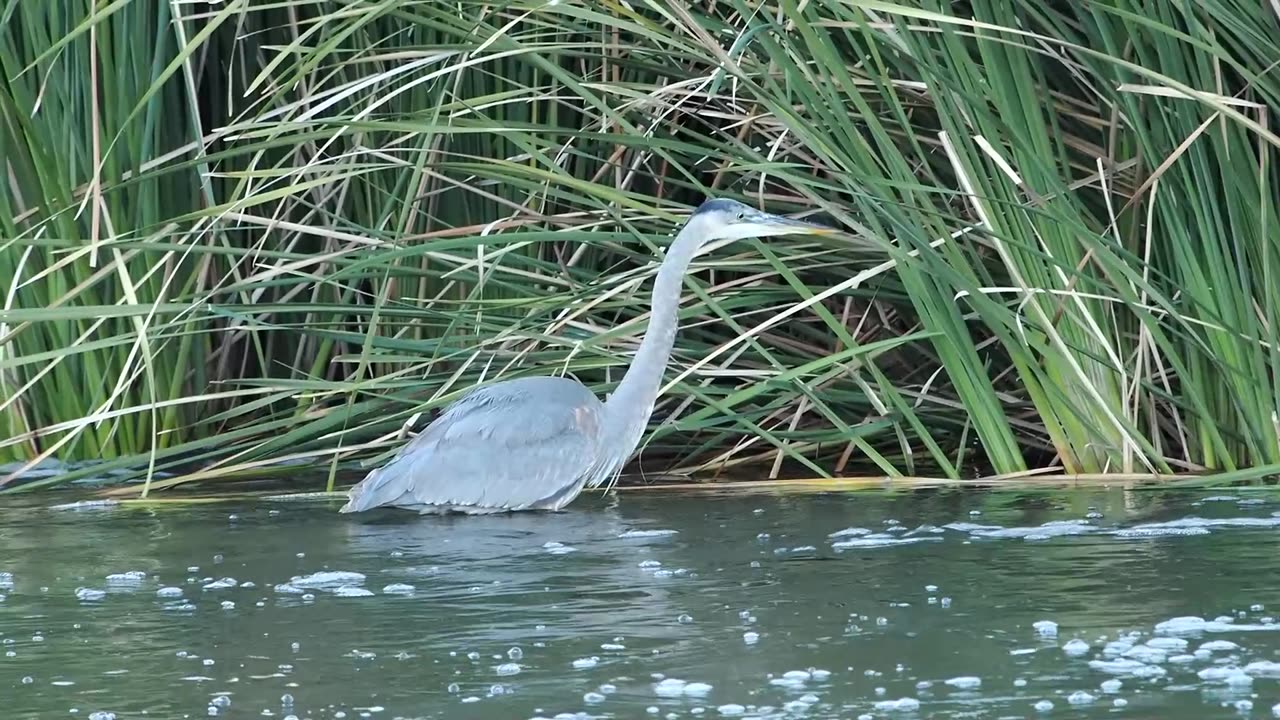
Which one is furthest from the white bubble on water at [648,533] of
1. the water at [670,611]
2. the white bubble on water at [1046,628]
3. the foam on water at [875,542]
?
the white bubble on water at [1046,628]

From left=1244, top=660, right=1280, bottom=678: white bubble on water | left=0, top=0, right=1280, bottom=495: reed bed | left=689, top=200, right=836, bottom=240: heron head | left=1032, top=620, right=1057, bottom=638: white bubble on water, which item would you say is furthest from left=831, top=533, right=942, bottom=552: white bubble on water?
left=1244, top=660, right=1280, bottom=678: white bubble on water

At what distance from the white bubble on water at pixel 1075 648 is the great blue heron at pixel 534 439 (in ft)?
7.27

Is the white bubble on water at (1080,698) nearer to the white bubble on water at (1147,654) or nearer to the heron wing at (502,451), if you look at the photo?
the white bubble on water at (1147,654)

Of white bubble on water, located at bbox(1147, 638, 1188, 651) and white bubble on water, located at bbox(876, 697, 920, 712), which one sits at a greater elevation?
white bubble on water, located at bbox(876, 697, 920, 712)

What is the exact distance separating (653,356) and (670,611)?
1.73m

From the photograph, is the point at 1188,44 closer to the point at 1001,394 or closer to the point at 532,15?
the point at 1001,394

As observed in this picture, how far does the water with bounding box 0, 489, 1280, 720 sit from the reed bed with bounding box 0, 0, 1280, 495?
0.46 metres

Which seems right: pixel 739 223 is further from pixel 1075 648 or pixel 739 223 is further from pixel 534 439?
pixel 1075 648

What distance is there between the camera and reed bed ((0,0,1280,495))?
4969 millimetres

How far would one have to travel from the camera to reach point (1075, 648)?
326cm

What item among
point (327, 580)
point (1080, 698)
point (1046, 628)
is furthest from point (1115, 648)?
point (327, 580)

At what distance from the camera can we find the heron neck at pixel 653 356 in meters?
5.35

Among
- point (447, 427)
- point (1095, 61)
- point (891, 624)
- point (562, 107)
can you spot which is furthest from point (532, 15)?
point (891, 624)

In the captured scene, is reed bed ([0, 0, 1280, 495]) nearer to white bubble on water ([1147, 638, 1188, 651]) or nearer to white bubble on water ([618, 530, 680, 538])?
white bubble on water ([618, 530, 680, 538])
